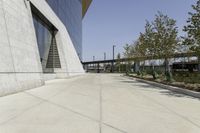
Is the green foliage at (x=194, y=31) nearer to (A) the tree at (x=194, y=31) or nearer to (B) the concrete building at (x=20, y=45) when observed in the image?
(A) the tree at (x=194, y=31)

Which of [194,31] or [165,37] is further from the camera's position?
[165,37]

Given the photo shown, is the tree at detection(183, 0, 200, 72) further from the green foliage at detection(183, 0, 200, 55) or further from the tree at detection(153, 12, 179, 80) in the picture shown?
the tree at detection(153, 12, 179, 80)

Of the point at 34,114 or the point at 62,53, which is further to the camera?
the point at 62,53

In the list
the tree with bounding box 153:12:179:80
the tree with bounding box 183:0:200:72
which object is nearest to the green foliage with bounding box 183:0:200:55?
the tree with bounding box 183:0:200:72

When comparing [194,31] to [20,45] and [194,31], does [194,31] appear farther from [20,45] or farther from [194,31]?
[20,45]

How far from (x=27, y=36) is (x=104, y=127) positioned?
38.1ft

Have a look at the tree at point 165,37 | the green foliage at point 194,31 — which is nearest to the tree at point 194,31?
the green foliage at point 194,31

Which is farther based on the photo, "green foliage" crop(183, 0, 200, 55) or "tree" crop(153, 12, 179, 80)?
"tree" crop(153, 12, 179, 80)

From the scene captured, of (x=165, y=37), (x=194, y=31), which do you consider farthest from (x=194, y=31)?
(x=165, y=37)

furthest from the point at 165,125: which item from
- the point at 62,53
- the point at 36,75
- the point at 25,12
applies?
the point at 62,53

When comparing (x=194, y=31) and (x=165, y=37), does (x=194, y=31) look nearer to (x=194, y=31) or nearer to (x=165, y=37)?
(x=194, y=31)

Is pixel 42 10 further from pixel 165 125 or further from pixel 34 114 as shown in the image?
pixel 165 125

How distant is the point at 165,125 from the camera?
580 centimetres

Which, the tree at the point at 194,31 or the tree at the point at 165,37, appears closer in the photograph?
the tree at the point at 194,31
